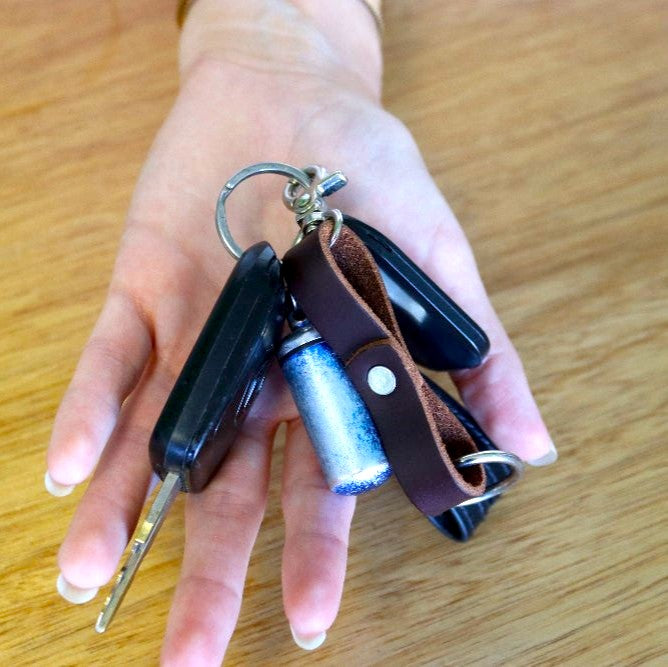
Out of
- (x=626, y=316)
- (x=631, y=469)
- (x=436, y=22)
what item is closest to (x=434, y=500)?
(x=631, y=469)

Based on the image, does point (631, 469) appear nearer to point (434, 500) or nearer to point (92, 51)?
A: point (434, 500)

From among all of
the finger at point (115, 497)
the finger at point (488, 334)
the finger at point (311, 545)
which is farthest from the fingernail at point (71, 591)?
Answer: the finger at point (488, 334)

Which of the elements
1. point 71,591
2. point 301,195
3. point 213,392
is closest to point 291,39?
point 301,195

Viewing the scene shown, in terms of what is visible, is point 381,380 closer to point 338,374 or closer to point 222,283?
point 338,374

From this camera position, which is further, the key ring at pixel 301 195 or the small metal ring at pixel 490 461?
the key ring at pixel 301 195

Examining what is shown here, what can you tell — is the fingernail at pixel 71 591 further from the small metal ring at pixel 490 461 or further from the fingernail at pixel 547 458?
the fingernail at pixel 547 458
